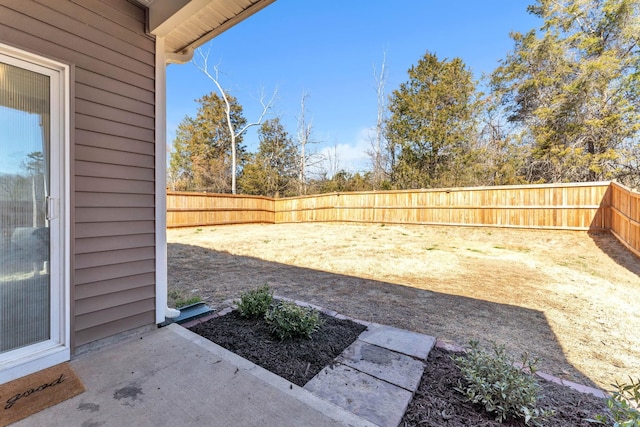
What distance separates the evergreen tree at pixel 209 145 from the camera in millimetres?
17656

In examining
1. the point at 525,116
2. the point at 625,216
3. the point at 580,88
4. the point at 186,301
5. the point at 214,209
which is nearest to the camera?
the point at 186,301

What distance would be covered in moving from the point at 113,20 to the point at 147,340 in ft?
7.48

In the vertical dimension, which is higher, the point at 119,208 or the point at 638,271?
the point at 119,208

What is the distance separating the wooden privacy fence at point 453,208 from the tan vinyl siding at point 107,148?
751 centimetres

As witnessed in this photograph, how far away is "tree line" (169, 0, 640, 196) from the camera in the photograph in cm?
929

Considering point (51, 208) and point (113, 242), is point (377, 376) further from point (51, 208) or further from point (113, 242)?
point (51, 208)

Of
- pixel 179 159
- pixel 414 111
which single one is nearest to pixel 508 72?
pixel 414 111

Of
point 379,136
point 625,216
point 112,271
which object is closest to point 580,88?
point 625,216

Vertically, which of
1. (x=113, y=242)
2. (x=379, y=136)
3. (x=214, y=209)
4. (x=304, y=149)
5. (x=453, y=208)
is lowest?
(x=113, y=242)

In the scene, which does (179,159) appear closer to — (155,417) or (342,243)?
(342,243)

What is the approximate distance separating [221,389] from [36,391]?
965 mm

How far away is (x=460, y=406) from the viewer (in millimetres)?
1388

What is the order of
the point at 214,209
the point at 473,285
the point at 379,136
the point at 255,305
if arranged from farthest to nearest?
the point at 379,136 → the point at 214,209 → the point at 473,285 → the point at 255,305

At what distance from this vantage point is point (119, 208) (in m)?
1.98
